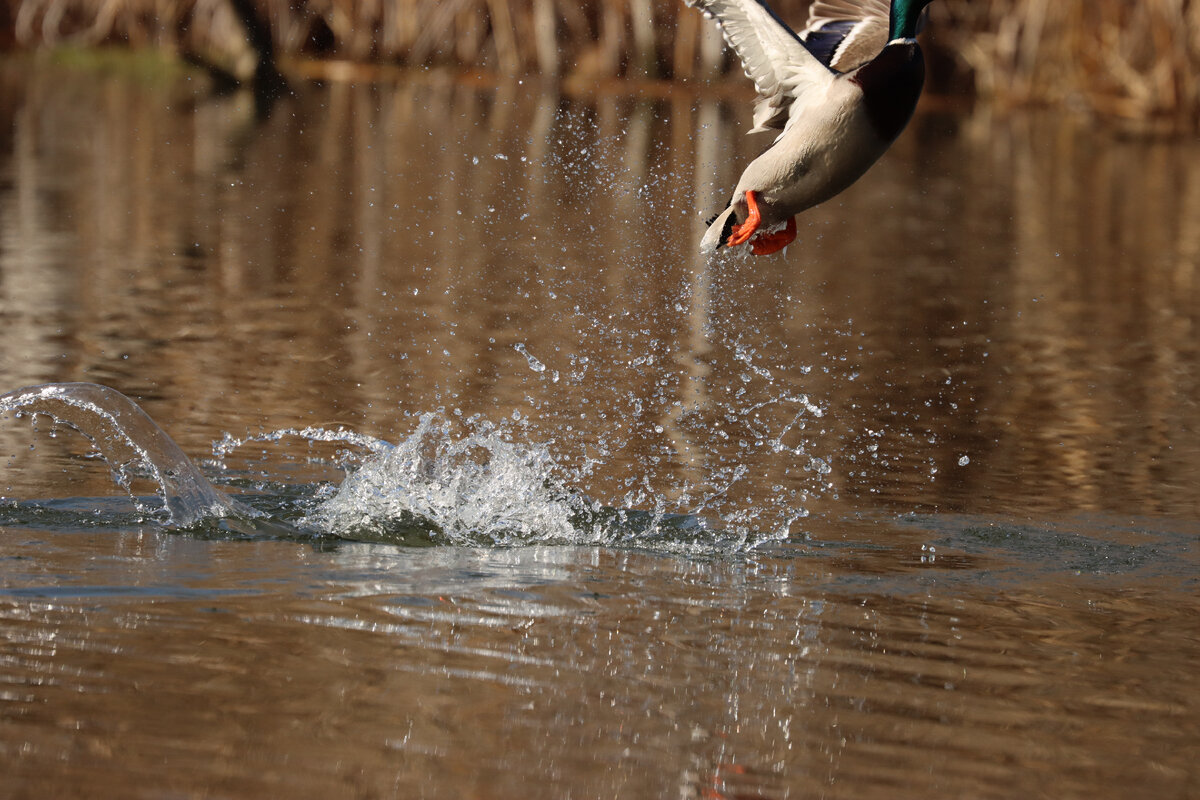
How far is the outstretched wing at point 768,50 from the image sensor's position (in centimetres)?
526

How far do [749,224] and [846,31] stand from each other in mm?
1178

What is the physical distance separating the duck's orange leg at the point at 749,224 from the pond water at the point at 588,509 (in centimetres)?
84

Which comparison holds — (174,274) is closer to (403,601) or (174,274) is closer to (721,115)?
(403,601)

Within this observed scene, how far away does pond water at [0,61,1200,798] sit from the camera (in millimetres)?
3736

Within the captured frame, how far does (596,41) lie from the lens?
73.8 ft

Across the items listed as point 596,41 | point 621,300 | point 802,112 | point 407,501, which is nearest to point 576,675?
point 407,501

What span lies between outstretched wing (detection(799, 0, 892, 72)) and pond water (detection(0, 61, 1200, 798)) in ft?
4.40

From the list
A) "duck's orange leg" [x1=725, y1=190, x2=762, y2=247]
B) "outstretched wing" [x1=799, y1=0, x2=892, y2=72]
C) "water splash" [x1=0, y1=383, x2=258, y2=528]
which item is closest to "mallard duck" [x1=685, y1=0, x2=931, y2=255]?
"duck's orange leg" [x1=725, y1=190, x2=762, y2=247]

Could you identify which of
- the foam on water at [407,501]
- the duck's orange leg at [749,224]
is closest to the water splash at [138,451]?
the foam on water at [407,501]

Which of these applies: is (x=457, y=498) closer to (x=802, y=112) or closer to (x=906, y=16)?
(x=802, y=112)

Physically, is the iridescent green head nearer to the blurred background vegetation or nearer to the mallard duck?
the mallard duck

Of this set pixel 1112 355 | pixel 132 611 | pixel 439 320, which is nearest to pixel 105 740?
pixel 132 611

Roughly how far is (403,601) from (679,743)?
1.10 m

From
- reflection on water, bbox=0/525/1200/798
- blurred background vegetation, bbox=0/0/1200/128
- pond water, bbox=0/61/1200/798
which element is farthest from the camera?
blurred background vegetation, bbox=0/0/1200/128
